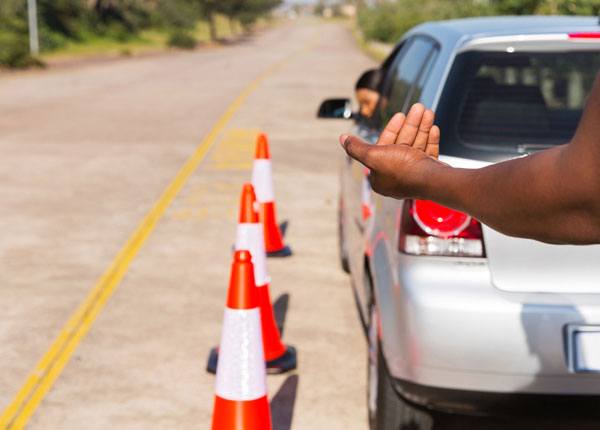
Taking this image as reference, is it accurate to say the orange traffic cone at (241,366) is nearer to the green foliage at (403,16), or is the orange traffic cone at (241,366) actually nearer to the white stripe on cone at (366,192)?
the white stripe on cone at (366,192)

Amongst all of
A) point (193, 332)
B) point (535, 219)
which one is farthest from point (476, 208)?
point (193, 332)

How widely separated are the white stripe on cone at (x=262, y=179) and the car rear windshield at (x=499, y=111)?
11.0ft

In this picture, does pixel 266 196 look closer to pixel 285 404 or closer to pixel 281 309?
pixel 281 309

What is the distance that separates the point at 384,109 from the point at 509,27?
3.61 feet

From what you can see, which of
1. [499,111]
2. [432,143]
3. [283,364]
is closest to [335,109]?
[283,364]

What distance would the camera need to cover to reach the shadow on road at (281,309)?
6037mm

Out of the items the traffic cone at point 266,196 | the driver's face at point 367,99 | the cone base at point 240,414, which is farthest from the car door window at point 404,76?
the traffic cone at point 266,196

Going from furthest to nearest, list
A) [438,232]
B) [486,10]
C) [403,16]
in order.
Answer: [403,16], [486,10], [438,232]

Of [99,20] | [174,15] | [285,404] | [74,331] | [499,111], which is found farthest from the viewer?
[174,15]

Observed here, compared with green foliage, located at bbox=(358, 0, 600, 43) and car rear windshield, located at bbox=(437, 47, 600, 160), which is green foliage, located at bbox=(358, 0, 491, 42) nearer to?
green foliage, located at bbox=(358, 0, 600, 43)

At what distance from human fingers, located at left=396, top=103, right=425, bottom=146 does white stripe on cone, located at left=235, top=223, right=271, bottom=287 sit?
3133 millimetres

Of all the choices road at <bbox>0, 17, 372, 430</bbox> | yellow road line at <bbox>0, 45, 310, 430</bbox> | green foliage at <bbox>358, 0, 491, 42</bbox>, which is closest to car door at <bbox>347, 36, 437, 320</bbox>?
road at <bbox>0, 17, 372, 430</bbox>

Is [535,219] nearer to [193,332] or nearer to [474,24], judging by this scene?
[474,24]

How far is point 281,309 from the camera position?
6.35 meters
